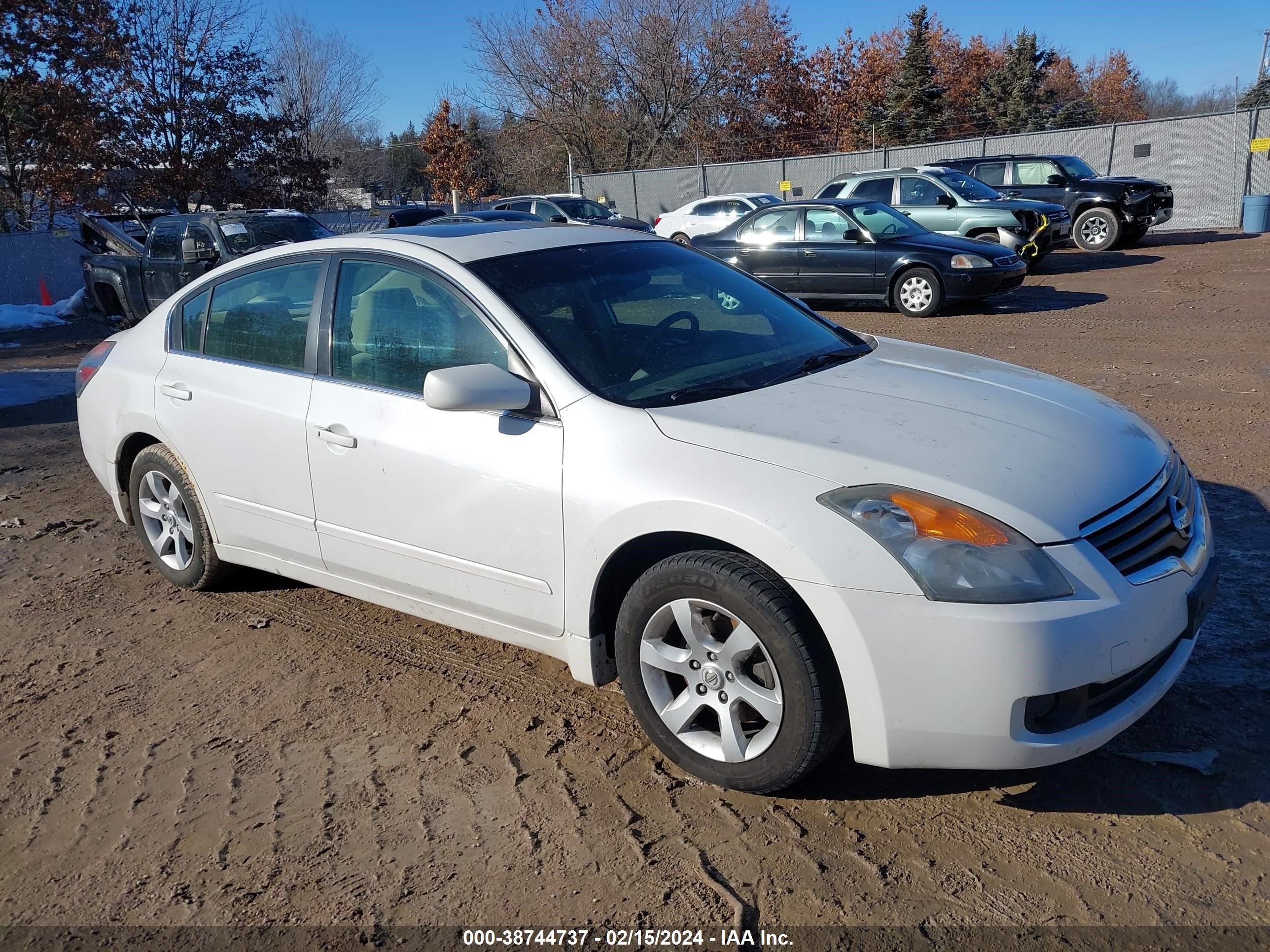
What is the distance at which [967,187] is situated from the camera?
57.1 feet

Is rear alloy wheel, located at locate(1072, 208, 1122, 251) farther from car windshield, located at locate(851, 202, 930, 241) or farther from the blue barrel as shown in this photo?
car windshield, located at locate(851, 202, 930, 241)

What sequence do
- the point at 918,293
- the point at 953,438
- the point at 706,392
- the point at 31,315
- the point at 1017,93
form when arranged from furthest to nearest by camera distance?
the point at 1017,93 < the point at 31,315 < the point at 918,293 < the point at 706,392 < the point at 953,438

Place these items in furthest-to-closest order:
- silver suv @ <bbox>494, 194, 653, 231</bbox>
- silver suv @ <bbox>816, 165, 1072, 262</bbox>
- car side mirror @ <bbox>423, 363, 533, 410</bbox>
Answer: silver suv @ <bbox>494, 194, 653, 231</bbox>, silver suv @ <bbox>816, 165, 1072, 262</bbox>, car side mirror @ <bbox>423, 363, 533, 410</bbox>

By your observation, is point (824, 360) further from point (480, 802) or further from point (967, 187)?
point (967, 187)

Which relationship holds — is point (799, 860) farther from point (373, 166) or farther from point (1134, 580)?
point (373, 166)

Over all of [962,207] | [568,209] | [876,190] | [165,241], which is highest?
[876,190]

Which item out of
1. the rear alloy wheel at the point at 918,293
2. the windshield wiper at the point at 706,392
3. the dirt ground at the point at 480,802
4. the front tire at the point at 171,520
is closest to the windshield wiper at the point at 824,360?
the windshield wiper at the point at 706,392

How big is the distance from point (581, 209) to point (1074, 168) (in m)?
10.3

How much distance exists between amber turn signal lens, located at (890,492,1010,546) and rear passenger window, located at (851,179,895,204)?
15.7 m

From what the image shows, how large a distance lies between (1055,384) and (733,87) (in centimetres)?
4242

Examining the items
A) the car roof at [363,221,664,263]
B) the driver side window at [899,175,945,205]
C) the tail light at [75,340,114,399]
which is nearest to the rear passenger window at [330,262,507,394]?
the car roof at [363,221,664,263]

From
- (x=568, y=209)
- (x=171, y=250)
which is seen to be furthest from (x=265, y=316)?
(x=568, y=209)

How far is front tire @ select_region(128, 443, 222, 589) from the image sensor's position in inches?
182

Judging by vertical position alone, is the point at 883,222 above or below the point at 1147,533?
above
